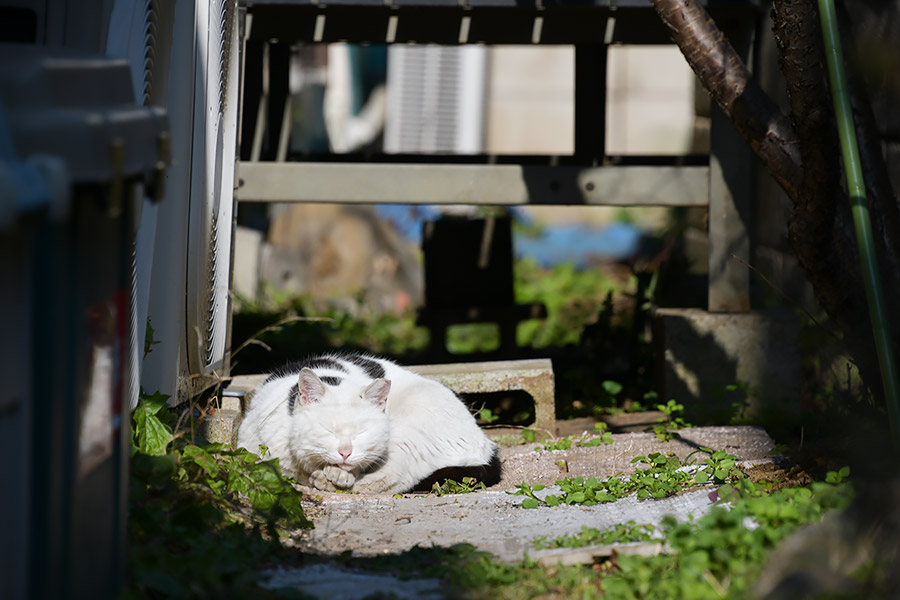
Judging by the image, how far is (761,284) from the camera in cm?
584

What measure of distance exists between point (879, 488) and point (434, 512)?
1.60m

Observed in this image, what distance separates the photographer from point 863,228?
256cm

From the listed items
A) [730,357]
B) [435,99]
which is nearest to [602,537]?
[730,357]

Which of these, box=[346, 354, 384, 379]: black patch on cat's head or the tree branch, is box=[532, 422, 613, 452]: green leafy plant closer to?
box=[346, 354, 384, 379]: black patch on cat's head

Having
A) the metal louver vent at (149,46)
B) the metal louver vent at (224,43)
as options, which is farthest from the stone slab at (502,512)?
the metal louver vent at (224,43)

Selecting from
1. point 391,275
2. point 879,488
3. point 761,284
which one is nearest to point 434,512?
point 879,488

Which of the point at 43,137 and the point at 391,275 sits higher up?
the point at 43,137

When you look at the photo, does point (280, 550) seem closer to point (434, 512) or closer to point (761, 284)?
point (434, 512)

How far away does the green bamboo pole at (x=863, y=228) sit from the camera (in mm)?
2514

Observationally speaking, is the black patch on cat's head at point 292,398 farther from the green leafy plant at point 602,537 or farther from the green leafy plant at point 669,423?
the green leafy plant at point 669,423

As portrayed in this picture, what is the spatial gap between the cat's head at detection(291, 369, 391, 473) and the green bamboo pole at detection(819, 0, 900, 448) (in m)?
1.70

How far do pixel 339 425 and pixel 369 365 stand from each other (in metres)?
0.71

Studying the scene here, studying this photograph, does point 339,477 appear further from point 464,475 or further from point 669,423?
point 669,423

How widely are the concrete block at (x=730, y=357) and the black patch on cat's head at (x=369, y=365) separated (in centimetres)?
149
